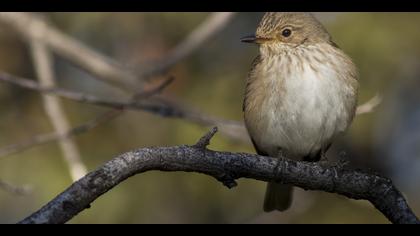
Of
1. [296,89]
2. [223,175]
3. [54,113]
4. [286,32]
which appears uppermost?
[54,113]

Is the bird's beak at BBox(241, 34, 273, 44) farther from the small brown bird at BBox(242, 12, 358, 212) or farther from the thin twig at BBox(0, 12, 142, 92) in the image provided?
the thin twig at BBox(0, 12, 142, 92)

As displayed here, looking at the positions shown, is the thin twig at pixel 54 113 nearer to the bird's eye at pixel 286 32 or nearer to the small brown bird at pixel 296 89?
the small brown bird at pixel 296 89

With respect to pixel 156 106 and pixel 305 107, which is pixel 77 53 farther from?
pixel 305 107

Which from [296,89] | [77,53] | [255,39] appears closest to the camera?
[296,89]

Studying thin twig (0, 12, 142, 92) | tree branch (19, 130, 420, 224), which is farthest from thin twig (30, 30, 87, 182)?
tree branch (19, 130, 420, 224)

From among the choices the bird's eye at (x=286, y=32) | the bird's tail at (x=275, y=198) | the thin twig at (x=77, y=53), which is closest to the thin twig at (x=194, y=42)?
the thin twig at (x=77, y=53)

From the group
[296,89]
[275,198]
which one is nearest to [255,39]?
[296,89]
